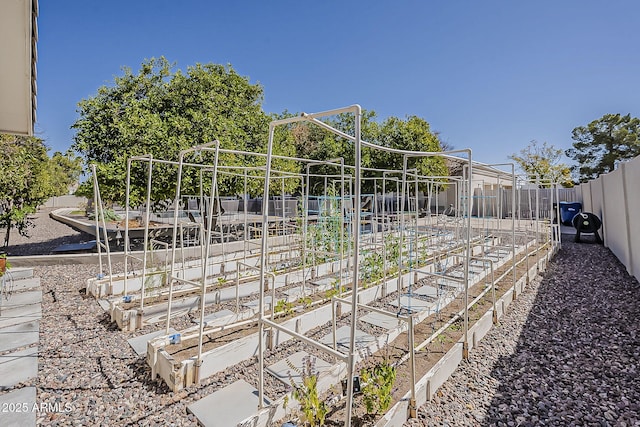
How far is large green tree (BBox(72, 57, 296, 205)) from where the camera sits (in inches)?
263

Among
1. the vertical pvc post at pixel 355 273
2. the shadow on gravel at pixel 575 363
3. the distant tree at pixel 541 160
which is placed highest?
the distant tree at pixel 541 160

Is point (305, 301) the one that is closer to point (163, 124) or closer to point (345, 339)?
point (345, 339)

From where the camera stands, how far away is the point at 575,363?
2998mm

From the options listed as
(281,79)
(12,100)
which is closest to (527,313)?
(12,100)

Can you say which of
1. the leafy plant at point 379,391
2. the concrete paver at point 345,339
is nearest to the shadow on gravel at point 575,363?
the leafy plant at point 379,391

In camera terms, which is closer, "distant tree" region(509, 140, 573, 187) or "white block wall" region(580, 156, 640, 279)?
"white block wall" region(580, 156, 640, 279)

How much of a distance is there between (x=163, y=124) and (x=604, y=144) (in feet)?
92.7

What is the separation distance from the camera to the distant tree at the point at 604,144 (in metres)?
20.8

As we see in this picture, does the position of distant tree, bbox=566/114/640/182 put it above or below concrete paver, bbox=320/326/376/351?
above

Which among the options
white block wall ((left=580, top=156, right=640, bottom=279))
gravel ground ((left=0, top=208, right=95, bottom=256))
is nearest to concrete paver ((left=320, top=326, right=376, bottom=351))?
white block wall ((left=580, top=156, right=640, bottom=279))

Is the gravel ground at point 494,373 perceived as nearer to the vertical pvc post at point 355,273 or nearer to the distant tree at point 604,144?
the vertical pvc post at point 355,273

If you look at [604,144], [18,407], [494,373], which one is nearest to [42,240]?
[18,407]

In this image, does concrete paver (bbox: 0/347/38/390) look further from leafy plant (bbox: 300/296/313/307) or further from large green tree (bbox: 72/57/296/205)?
large green tree (bbox: 72/57/296/205)

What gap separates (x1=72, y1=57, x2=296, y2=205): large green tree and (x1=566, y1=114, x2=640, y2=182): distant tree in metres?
24.7
